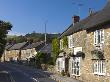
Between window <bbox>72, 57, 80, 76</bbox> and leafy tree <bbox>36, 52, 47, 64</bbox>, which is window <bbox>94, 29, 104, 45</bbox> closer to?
window <bbox>72, 57, 80, 76</bbox>

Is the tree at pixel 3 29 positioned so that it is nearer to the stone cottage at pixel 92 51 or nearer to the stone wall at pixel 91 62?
the stone cottage at pixel 92 51

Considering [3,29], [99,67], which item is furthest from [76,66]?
[3,29]

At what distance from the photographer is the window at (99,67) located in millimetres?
30141

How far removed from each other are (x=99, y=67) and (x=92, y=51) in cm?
199

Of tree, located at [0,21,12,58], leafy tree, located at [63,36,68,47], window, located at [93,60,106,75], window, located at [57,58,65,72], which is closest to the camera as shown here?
window, located at [93,60,106,75]

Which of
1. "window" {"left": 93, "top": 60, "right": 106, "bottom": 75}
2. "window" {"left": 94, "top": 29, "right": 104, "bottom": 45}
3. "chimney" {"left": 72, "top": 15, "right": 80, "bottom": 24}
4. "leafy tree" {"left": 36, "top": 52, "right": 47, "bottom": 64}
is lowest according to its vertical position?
"window" {"left": 93, "top": 60, "right": 106, "bottom": 75}

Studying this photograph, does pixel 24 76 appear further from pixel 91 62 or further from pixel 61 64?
pixel 91 62

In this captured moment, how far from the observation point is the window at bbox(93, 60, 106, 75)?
3014cm

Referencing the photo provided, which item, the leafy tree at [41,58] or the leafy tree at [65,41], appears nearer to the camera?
the leafy tree at [65,41]

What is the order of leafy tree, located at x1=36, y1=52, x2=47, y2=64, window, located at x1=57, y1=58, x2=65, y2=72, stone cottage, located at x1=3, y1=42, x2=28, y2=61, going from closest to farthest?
window, located at x1=57, y1=58, x2=65, y2=72 → leafy tree, located at x1=36, y1=52, x2=47, y2=64 → stone cottage, located at x1=3, y1=42, x2=28, y2=61

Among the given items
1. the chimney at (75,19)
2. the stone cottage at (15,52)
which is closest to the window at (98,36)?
the chimney at (75,19)

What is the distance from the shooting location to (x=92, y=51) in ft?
105

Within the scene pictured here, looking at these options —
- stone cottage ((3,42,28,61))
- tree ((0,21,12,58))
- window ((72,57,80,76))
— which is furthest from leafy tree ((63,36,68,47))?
stone cottage ((3,42,28,61))

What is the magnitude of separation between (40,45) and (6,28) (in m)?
44.7
